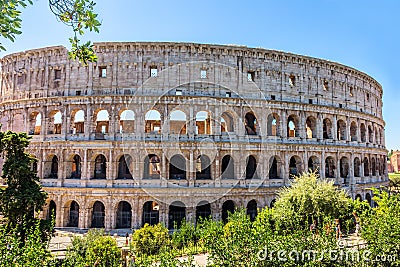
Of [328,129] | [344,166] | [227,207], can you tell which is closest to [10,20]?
[227,207]

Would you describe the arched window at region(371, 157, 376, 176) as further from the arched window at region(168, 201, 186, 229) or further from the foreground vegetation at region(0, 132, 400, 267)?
the arched window at region(168, 201, 186, 229)

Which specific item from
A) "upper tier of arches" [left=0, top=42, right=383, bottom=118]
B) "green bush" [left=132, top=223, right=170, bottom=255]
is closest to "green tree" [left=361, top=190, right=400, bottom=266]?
"green bush" [left=132, top=223, right=170, bottom=255]

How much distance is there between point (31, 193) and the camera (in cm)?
1453

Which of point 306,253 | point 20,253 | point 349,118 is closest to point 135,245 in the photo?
point 20,253

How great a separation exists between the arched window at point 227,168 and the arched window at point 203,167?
1156 mm

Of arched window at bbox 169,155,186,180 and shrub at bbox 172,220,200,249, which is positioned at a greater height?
arched window at bbox 169,155,186,180

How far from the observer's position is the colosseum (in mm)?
20047

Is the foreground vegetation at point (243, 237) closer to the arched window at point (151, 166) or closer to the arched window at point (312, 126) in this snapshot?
the arched window at point (151, 166)

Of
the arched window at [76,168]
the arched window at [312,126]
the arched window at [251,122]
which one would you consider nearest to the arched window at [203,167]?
the arched window at [251,122]

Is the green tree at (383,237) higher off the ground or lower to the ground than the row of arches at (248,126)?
lower

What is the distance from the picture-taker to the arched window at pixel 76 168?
2187 centimetres

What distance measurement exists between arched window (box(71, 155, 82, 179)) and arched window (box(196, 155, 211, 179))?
29.9 feet

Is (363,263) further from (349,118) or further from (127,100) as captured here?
(349,118)

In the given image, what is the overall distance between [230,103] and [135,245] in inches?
479
